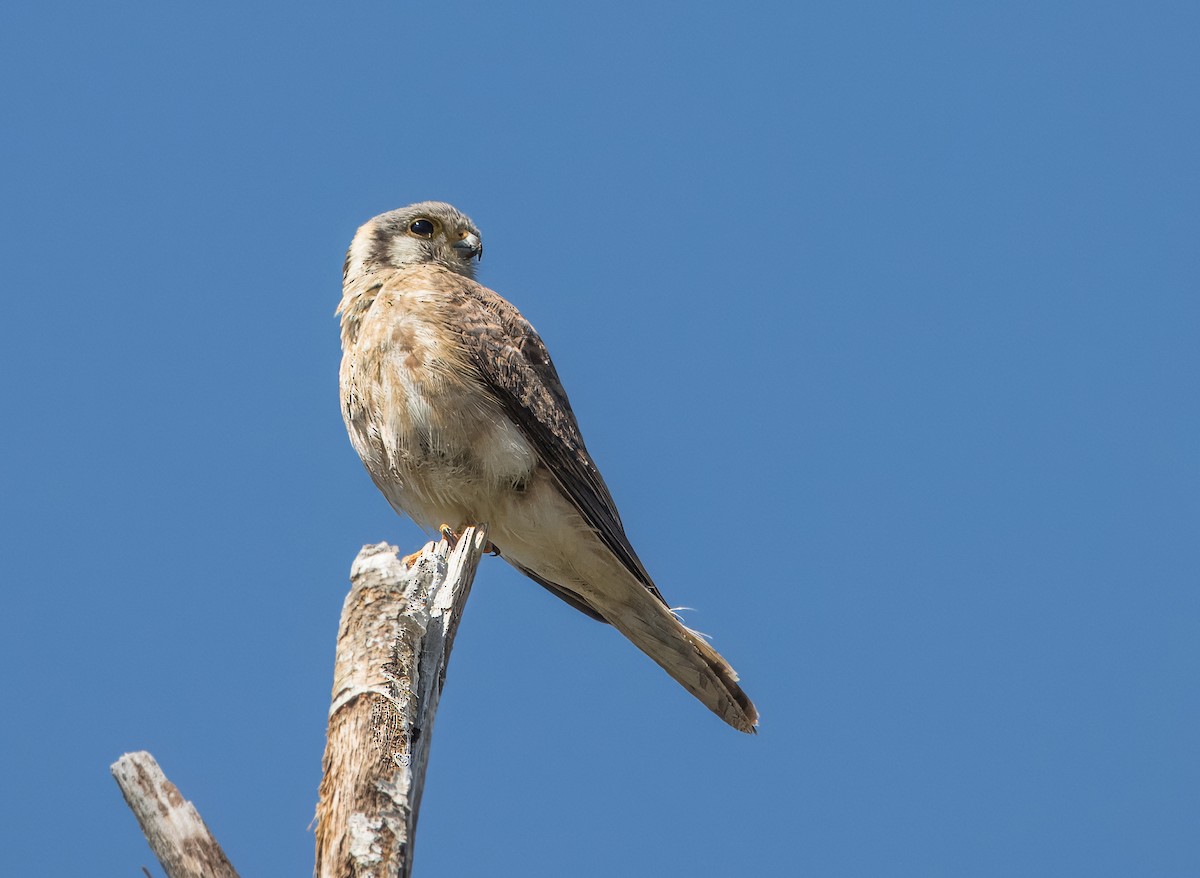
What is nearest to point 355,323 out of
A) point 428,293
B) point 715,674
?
point 428,293

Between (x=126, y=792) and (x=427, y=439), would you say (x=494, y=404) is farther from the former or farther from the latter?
(x=126, y=792)

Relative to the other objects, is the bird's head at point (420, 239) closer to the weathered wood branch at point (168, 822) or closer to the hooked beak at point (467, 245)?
the hooked beak at point (467, 245)

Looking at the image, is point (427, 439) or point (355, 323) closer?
point (427, 439)

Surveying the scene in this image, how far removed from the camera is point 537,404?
15.9ft

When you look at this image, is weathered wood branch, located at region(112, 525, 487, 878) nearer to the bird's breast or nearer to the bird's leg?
the bird's leg

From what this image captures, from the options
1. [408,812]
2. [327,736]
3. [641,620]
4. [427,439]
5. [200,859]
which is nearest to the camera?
[200,859]

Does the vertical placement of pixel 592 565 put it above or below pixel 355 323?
below

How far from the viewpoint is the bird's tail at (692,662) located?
4.77 meters

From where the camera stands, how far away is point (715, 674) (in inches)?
189

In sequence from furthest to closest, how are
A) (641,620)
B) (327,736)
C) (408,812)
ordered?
(641,620), (327,736), (408,812)

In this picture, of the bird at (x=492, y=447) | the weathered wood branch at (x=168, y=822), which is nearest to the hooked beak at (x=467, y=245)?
the bird at (x=492, y=447)

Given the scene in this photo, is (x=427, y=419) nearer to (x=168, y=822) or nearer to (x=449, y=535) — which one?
(x=449, y=535)

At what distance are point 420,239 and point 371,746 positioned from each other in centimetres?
301

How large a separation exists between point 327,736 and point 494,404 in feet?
5.93
